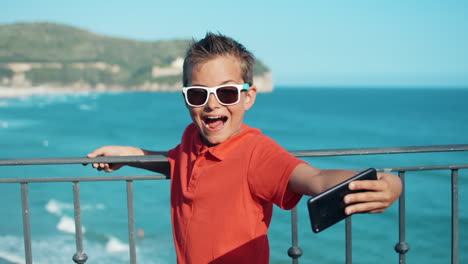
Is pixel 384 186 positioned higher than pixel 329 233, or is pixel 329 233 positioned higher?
pixel 384 186

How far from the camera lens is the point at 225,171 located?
1758 mm

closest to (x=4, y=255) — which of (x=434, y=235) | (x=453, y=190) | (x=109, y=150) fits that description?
(x=109, y=150)

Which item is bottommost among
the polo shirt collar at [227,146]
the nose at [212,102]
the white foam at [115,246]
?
the white foam at [115,246]

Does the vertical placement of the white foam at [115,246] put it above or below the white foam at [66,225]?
below

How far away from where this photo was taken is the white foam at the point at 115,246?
1611cm

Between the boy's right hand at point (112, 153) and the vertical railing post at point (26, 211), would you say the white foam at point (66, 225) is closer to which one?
the vertical railing post at point (26, 211)

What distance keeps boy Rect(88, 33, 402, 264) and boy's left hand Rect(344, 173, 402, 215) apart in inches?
13.4

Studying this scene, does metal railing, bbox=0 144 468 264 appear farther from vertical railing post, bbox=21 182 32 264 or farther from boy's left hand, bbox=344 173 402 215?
boy's left hand, bbox=344 173 402 215

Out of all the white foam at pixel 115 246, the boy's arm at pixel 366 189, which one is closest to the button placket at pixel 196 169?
the boy's arm at pixel 366 189

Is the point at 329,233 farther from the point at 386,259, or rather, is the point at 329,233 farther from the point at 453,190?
the point at 453,190

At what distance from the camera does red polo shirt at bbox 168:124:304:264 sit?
166 centimetres

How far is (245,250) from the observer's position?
172 centimetres

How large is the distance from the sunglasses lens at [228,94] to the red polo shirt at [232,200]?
0.13m

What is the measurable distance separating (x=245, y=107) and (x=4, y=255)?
12113 millimetres
